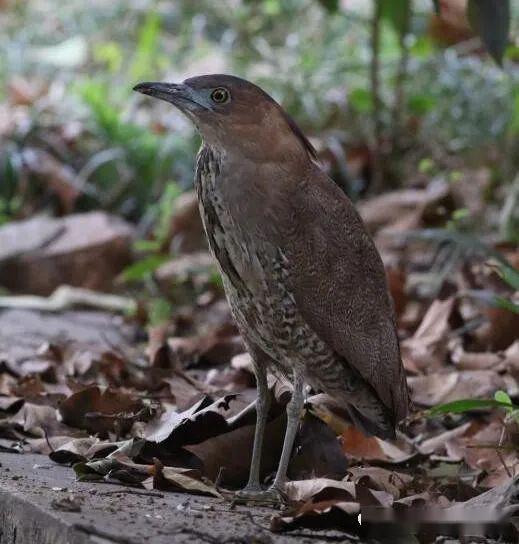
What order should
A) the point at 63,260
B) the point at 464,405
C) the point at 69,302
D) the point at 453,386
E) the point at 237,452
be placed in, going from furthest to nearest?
the point at 63,260 < the point at 69,302 < the point at 453,386 < the point at 237,452 < the point at 464,405

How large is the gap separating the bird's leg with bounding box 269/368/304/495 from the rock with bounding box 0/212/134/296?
4850mm

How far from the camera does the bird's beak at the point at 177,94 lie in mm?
3621

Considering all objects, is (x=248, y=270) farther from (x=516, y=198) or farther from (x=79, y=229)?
(x=79, y=229)

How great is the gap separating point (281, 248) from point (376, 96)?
463 cm

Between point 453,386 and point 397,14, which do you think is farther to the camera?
point 397,14

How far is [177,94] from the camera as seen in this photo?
364cm

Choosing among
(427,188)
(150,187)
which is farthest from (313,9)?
(427,188)

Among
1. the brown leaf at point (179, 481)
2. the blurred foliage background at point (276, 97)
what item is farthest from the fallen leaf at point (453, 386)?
the blurred foliage background at point (276, 97)

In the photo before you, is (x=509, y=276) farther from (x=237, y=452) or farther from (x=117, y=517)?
(x=117, y=517)

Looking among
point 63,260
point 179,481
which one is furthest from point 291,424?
point 63,260

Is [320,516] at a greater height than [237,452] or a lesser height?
greater

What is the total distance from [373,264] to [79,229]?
5.18 metres

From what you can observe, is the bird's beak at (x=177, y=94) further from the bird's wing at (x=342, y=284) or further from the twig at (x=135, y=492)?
the twig at (x=135, y=492)

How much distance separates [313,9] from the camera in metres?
11.6
